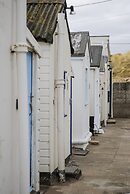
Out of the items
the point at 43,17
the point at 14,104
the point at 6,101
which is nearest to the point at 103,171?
the point at 43,17

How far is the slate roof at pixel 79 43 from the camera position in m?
13.8

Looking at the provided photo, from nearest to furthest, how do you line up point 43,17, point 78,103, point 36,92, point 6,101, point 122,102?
point 6,101 → point 36,92 → point 43,17 → point 78,103 → point 122,102

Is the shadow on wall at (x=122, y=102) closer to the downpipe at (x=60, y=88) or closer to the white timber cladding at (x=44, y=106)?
the downpipe at (x=60, y=88)

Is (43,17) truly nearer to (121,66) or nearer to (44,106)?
(44,106)

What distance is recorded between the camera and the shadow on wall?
95.6ft

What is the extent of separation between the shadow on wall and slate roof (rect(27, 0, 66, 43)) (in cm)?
1982

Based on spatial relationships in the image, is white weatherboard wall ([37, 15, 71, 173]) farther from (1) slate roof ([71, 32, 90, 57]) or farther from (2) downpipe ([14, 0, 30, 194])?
(1) slate roof ([71, 32, 90, 57])

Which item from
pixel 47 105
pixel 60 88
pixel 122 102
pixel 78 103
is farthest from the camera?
pixel 122 102

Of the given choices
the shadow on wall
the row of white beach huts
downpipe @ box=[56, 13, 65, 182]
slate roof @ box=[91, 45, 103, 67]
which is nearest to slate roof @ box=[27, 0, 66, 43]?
the row of white beach huts

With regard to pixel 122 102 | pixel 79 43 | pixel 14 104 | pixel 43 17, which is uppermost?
pixel 43 17

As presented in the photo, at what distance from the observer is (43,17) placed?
9078mm

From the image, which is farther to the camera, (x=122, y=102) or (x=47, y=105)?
(x=122, y=102)

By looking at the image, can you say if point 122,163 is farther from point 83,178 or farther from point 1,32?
point 1,32

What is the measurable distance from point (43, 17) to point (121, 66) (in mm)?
44185
